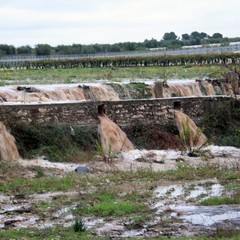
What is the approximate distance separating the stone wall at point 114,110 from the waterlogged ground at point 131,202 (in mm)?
5320

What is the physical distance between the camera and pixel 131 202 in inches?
579

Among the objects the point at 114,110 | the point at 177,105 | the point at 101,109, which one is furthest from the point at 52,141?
the point at 177,105

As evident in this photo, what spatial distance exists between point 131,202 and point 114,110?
13150 millimetres

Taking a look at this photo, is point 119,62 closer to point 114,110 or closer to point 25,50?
point 25,50

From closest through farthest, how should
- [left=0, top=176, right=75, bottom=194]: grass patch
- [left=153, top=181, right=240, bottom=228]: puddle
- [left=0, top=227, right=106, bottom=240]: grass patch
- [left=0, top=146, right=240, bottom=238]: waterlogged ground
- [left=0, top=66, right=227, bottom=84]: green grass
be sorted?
[left=0, top=227, right=106, bottom=240]: grass patch
[left=0, top=146, right=240, bottom=238]: waterlogged ground
[left=153, top=181, right=240, bottom=228]: puddle
[left=0, top=176, right=75, bottom=194]: grass patch
[left=0, top=66, right=227, bottom=84]: green grass

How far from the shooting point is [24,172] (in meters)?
19.6

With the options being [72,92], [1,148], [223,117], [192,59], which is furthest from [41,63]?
[1,148]

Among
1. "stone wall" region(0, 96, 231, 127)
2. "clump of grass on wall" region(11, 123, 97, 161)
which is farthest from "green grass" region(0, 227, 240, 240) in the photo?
"stone wall" region(0, 96, 231, 127)

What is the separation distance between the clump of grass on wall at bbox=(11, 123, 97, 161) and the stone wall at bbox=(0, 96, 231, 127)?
0.34 m

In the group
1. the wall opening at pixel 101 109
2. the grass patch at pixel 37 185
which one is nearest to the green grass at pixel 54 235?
the grass patch at pixel 37 185

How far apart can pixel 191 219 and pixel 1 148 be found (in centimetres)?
1144

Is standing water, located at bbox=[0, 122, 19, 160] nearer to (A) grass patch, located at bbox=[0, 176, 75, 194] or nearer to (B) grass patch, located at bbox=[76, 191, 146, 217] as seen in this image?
(A) grass patch, located at bbox=[0, 176, 75, 194]

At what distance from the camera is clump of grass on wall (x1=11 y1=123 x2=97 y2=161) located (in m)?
24.2

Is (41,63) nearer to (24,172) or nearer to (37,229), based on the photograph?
(24,172)
